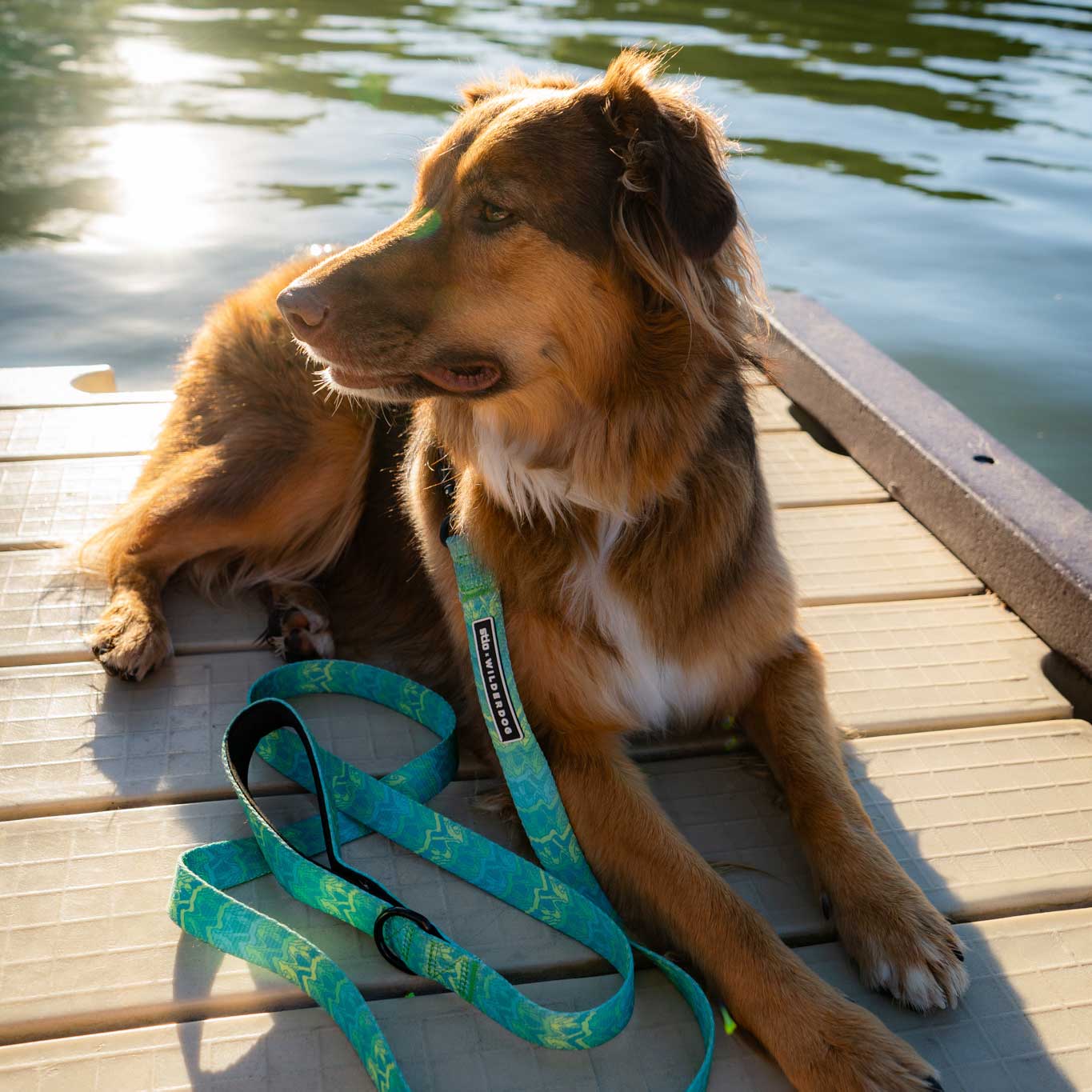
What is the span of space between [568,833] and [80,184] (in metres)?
7.32

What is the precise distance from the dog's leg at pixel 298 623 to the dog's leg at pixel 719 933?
2.81 ft

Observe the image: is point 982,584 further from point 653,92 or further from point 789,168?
point 789,168

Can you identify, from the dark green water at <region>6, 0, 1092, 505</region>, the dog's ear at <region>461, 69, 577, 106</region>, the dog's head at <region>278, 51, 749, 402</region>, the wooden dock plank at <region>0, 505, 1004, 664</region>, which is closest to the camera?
the dog's head at <region>278, 51, 749, 402</region>

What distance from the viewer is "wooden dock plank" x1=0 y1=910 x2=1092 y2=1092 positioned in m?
1.77

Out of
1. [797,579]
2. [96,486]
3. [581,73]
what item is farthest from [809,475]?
[581,73]

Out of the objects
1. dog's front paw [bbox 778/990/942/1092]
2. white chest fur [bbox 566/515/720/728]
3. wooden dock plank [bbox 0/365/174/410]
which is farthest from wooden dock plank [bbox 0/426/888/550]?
dog's front paw [bbox 778/990/942/1092]

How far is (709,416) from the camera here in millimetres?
2281

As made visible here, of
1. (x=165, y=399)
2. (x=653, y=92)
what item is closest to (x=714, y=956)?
(x=653, y=92)

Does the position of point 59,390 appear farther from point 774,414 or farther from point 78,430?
point 774,414

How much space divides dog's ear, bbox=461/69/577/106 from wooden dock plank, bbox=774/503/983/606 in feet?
4.42

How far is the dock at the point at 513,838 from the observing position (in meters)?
1.84

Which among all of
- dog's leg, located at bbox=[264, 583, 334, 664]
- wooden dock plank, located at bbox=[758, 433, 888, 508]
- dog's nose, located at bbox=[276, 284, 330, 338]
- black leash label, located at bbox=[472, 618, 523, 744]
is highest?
dog's nose, located at bbox=[276, 284, 330, 338]

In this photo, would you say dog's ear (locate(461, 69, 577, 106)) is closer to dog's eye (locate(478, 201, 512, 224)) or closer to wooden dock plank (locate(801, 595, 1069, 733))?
dog's eye (locate(478, 201, 512, 224))

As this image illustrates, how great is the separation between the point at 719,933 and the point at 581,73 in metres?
9.96
